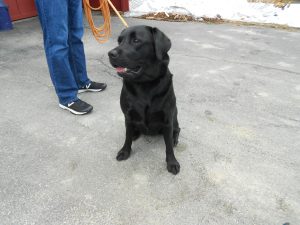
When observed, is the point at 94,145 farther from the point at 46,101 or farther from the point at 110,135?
the point at 46,101

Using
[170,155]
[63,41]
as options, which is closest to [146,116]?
[170,155]

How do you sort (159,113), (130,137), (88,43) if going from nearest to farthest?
(159,113) → (130,137) → (88,43)

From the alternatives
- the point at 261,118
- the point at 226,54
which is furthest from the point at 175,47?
the point at 261,118

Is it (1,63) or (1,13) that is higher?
(1,13)

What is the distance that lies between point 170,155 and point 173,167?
92mm

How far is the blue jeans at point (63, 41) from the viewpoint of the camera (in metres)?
2.59

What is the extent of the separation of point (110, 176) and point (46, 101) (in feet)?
4.70

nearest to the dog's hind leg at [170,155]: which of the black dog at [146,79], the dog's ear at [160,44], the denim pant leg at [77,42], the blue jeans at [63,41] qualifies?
the black dog at [146,79]

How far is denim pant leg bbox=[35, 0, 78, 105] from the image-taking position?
2568mm

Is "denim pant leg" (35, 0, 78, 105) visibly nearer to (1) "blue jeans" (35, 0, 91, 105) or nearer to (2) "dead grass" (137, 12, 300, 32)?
(1) "blue jeans" (35, 0, 91, 105)

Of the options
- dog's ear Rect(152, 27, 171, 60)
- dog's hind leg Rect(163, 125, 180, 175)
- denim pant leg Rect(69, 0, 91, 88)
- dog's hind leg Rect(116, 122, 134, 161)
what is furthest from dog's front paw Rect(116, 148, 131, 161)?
denim pant leg Rect(69, 0, 91, 88)

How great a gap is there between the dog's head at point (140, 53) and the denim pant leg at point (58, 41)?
93 cm

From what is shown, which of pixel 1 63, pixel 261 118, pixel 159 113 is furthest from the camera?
pixel 1 63

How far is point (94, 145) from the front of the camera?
2535 mm
